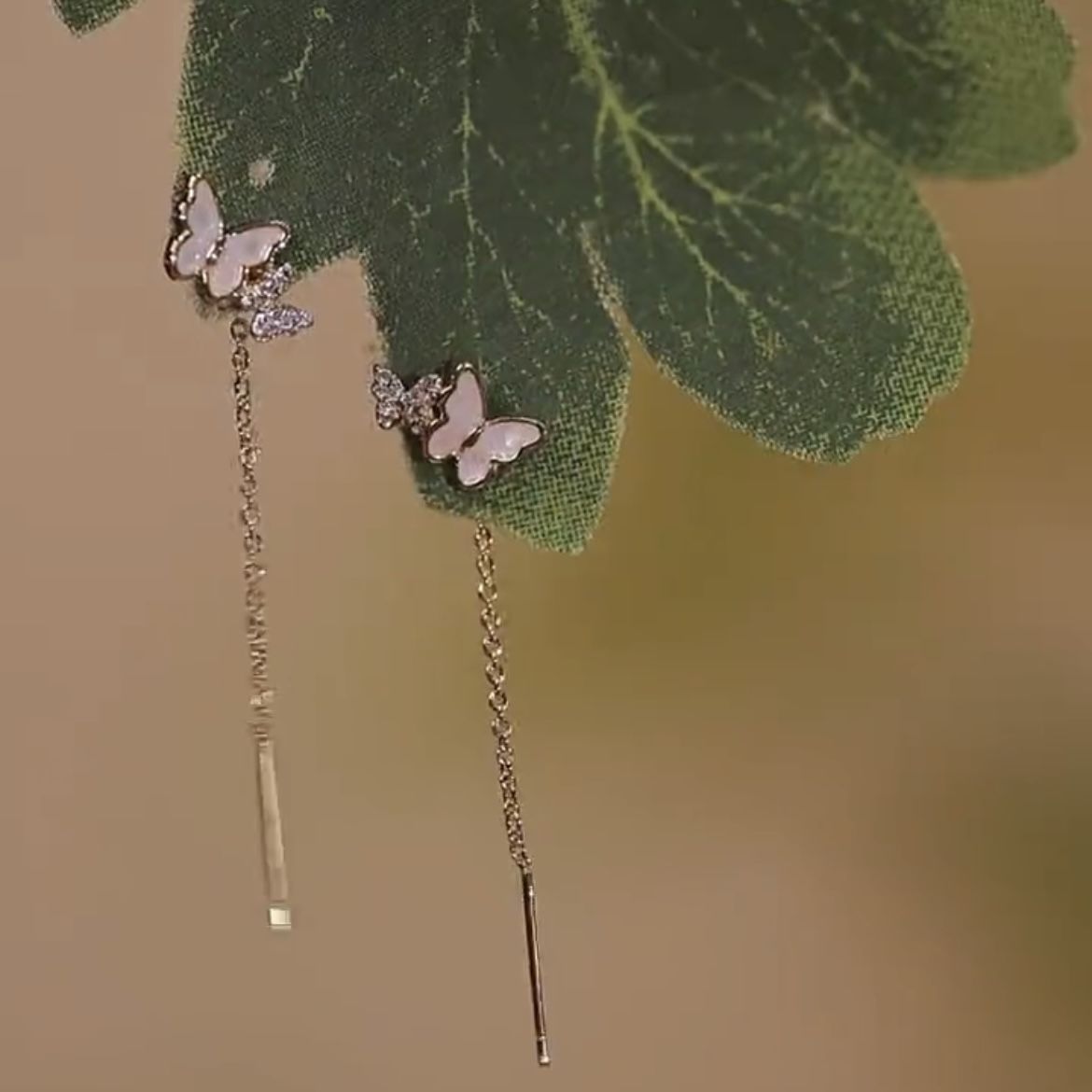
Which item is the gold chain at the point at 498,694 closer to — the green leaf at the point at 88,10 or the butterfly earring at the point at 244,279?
the butterfly earring at the point at 244,279

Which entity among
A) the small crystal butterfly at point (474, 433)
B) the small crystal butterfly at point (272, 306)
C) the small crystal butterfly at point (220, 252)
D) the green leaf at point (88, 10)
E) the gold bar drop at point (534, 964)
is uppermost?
the green leaf at point (88, 10)

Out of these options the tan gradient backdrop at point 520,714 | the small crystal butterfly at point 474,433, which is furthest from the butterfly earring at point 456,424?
the tan gradient backdrop at point 520,714

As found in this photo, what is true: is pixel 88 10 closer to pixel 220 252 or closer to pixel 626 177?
pixel 220 252

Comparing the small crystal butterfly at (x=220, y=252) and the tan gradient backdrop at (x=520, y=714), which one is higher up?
the small crystal butterfly at (x=220, y=252)

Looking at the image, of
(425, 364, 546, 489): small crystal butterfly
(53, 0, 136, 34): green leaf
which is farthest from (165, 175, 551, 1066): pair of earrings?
(53, 0, 136, 34): green leaf

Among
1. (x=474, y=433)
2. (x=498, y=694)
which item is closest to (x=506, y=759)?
(x=498, y=694)

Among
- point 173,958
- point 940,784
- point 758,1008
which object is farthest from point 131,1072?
point 940,784

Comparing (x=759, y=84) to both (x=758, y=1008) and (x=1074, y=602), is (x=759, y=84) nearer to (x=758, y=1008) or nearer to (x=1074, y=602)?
(x=1074, y=602)

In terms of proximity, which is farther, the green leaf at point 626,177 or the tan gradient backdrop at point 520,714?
the tan gradient backdrop at point 520,714
